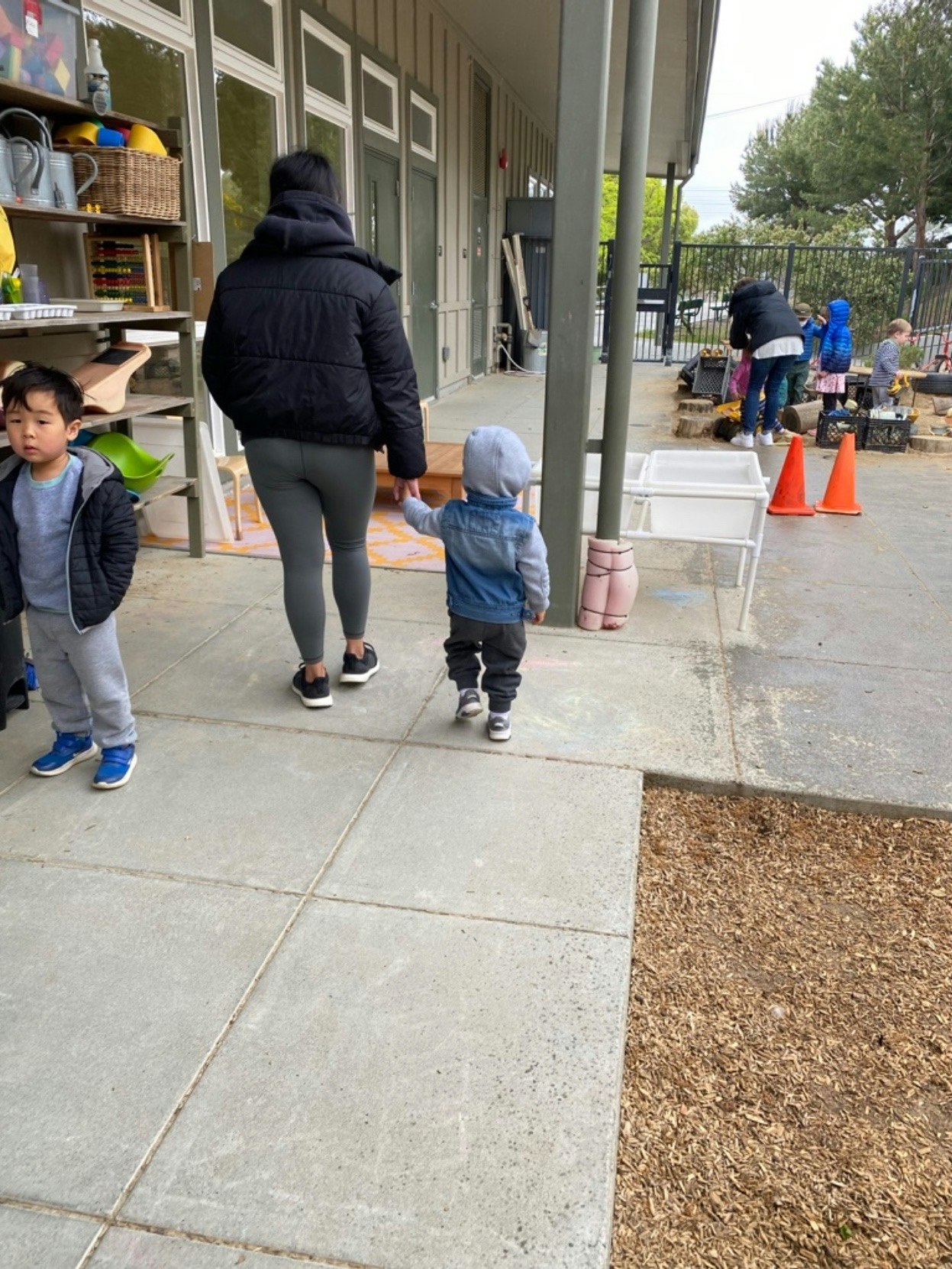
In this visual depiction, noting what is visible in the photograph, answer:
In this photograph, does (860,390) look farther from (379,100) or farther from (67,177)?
(67,177)

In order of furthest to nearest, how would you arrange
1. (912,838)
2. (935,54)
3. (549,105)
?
(935,54) < (549,105) < (912,838)

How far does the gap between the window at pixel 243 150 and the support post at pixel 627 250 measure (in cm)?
350

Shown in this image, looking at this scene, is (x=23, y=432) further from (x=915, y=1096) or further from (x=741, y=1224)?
(x=915, y=1096)

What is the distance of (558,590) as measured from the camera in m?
4.86

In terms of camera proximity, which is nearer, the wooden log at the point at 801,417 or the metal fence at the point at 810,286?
the wooden log at the point at 801,417

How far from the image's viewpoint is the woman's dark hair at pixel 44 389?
9.52 feet

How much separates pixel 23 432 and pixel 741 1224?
105 inches

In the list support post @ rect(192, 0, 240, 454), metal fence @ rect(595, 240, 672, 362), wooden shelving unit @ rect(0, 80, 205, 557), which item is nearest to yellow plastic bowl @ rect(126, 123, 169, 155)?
wooden shelving unit @ rect(0, 80, 205, 557)

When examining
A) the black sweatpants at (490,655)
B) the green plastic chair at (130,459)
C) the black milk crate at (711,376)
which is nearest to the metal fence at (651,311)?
the black milk crate at (711,376)

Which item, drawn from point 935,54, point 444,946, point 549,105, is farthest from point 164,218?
point 935,54

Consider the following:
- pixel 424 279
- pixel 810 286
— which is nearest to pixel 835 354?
pixel 424 279

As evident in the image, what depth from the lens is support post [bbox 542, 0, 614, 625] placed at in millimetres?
4160

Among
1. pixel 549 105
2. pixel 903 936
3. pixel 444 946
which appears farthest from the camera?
pixel 549 105

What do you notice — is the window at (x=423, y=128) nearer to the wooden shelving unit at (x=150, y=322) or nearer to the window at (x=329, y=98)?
the window at (x=329, y=98)
